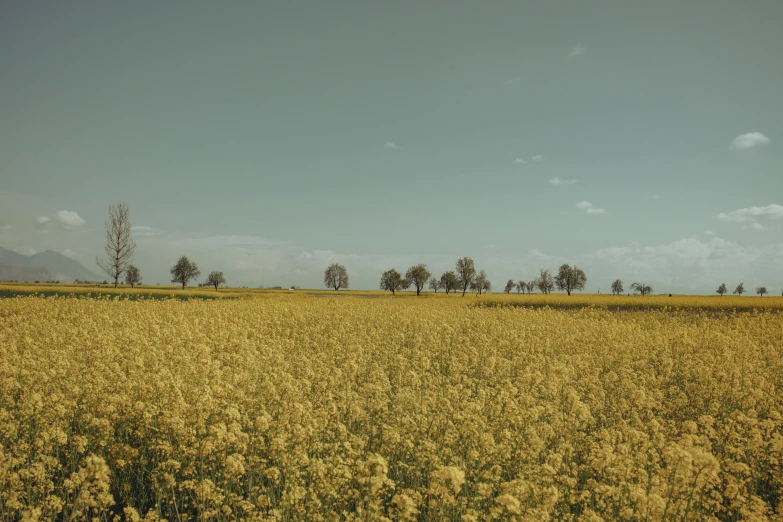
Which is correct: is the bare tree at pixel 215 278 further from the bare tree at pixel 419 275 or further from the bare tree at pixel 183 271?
the bare tree at pixel 419 275

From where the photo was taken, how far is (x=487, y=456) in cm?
491

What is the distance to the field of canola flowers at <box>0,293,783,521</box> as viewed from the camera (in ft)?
13.1

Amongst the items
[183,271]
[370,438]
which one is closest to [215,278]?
[183,271]

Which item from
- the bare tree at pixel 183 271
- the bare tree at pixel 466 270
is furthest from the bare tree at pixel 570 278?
the bare tree at pixel 183 271

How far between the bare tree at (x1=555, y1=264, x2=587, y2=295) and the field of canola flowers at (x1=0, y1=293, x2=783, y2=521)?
108558 mm

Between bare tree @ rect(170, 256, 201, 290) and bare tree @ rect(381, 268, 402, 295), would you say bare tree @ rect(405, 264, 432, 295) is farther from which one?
bare tree @ rect(170, 256, 201, 290)

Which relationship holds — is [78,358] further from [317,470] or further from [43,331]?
[317,470]

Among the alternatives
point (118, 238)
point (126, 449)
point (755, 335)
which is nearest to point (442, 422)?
point (126, 449)

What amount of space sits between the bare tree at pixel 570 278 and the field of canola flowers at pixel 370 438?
109 metres

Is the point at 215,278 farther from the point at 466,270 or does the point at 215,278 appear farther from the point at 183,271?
the point at 466,270

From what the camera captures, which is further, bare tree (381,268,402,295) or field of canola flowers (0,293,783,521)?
bare tree (381,268,402,295)

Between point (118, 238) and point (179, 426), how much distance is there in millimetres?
58761

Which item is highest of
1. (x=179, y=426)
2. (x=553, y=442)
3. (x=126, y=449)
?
(x=179, y=426)

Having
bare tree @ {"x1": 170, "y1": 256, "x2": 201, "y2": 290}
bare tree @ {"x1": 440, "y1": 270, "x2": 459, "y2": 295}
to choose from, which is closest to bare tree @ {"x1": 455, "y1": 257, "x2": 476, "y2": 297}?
bare tree @ {"x1": 440, "y1": 270, "x2": 459, "y2": 295}
